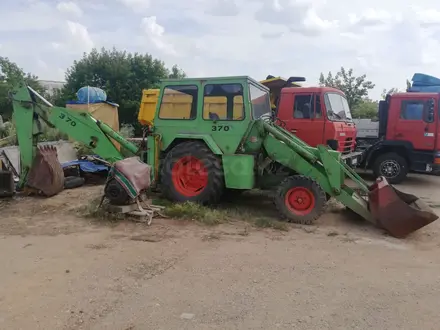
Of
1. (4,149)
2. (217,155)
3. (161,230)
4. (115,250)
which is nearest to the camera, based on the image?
(115,250)

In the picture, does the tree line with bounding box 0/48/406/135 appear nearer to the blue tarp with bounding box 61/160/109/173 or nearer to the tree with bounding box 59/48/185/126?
the tree with bounding box 59/48/185/126

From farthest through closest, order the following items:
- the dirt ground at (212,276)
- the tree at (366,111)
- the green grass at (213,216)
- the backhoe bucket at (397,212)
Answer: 1. the tree at (366,111)
2. the green grass at (213,216)
3. the backhoe bucket at (397,212)
4. the dirt ground at (212,276)

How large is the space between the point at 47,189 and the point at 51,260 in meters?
3.44

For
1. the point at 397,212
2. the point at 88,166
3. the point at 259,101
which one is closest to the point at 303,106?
the point at 259,101

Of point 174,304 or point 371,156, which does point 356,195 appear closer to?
point 174,304

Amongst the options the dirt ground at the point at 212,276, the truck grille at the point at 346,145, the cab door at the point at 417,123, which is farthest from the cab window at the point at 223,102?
the cab door at the point at 417,123

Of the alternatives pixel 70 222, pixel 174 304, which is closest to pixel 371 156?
pixel 70 222

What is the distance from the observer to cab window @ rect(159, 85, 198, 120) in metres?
7.00

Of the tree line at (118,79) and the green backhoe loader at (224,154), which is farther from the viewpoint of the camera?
the tree line at (118,79)

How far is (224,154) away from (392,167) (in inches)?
231

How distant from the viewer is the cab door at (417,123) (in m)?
10.1

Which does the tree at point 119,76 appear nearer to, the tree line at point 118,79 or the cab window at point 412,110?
the tree line at point 118,79

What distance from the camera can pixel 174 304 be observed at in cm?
363

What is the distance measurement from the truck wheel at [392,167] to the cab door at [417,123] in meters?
0.47
